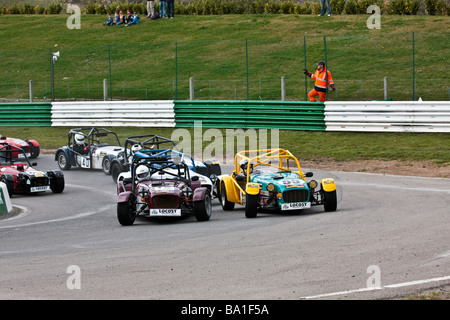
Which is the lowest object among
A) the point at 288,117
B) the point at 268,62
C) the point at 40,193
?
the point at 40,193

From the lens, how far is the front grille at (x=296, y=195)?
13.3 meters

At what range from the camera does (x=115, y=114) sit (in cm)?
2817

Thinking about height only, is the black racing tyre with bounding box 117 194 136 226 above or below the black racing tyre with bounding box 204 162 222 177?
below

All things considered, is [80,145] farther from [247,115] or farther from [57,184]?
[247,115]

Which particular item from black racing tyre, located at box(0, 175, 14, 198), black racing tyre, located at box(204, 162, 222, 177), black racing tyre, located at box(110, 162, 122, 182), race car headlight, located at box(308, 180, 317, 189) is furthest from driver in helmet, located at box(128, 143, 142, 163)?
race car headlight, located at box(308, 180, 317, 189)

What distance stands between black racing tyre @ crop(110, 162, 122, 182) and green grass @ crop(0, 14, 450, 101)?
9.08 m

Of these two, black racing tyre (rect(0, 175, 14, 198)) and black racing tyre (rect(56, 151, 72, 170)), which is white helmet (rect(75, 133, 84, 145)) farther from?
black racing tyre (rect(0, 175, 14, 198))

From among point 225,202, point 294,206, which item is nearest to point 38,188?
point 225,202

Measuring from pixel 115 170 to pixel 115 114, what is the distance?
8883 mm

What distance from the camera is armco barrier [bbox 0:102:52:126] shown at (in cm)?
2998

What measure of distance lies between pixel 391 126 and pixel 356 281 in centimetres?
1505

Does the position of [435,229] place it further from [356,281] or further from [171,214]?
[171,214]

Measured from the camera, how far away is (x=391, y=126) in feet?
73.5
